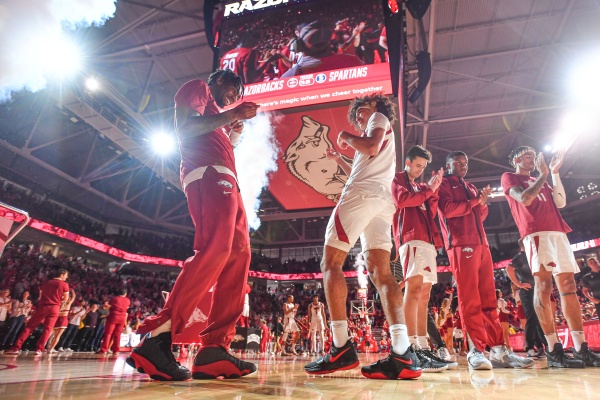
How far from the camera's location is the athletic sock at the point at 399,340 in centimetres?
205

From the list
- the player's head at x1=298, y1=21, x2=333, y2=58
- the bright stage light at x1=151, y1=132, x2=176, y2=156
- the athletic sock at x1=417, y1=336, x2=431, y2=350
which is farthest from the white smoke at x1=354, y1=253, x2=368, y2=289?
the athletic sock at x1=417, y1=336, x2=431, y2=350

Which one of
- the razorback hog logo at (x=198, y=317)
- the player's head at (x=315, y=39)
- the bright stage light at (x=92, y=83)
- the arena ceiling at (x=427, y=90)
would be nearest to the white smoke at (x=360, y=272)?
the arena ceiling at (x=427, y=90)

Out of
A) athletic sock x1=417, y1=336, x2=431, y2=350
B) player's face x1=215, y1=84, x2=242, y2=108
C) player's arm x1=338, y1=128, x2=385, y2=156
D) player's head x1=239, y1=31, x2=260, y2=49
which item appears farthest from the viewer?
player's head x1=239, y1=31, x2=260, y2=49

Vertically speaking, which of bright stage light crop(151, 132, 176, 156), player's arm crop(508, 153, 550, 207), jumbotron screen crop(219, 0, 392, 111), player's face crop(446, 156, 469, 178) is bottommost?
player's arm crop(508, 153, 550, 207)

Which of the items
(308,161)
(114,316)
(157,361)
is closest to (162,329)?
(157,361)

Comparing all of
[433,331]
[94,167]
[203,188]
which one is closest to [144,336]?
[203,188]

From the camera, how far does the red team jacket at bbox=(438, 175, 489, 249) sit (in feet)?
10.9

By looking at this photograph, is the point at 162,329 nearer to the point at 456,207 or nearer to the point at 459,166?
the point at 456,207

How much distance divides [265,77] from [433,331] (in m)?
4.60

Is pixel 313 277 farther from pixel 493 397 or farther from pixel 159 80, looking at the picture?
pixel 493 397

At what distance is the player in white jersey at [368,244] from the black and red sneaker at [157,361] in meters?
0.79

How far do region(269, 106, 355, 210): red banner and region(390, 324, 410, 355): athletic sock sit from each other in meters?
4.48

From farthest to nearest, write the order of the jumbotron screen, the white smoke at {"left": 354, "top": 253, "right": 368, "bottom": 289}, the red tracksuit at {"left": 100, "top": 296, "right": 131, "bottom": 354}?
the white smoke at {"left": 354, "top": 253, "right": 368, "bottom": 289} → the red tracksuit at {"left": 100, "top": 296, "right": 131, "bottom": 354} → the jumbotron screen

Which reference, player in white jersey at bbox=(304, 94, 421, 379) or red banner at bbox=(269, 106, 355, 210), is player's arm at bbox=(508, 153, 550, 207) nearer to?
A: player in white jersey at bbox=(304, 94, 421, 379)
